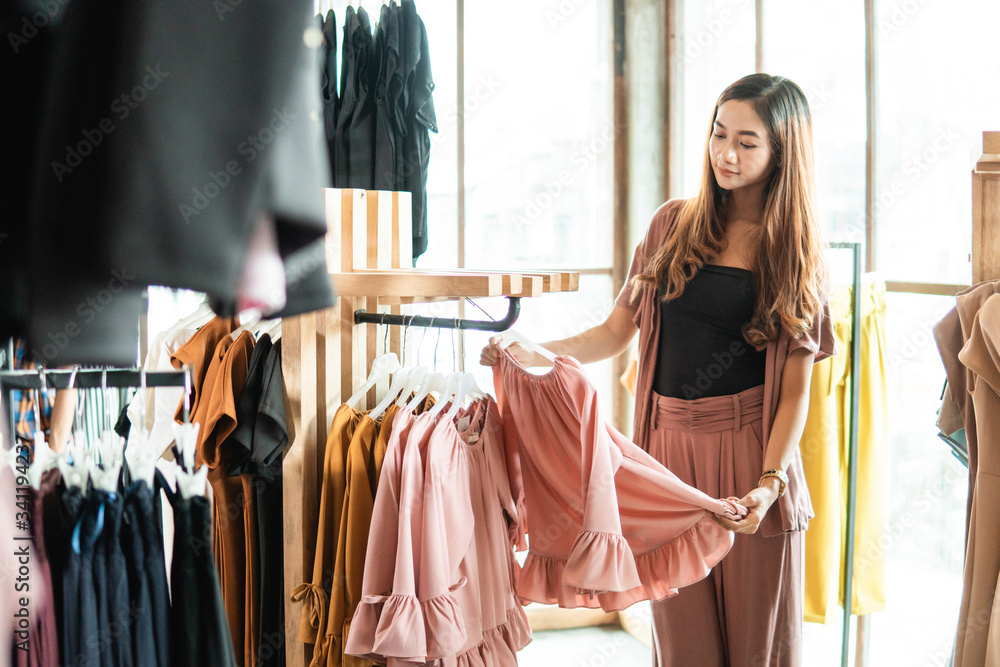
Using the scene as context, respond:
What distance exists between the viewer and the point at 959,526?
223cm

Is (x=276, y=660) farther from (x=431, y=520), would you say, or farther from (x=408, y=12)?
(x=408, y=12)

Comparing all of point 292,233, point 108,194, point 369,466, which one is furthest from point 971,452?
point 108,194

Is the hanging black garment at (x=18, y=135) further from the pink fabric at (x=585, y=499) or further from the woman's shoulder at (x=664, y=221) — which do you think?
the woman's shoulder at (x=664, y=221)

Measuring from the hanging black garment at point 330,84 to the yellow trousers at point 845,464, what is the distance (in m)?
1.79

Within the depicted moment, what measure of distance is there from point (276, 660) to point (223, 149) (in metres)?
1.53

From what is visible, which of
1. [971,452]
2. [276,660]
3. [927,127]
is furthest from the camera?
[927,127]

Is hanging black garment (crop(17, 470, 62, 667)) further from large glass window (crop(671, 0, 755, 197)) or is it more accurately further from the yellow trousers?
large glass window (crop(671, 0, 755, 197))

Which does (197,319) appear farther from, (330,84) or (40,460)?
(330,84)

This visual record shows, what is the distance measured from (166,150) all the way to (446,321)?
43.3 inches

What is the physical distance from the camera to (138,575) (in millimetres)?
1027

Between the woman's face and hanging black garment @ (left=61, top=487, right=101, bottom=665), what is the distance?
5.04 feet

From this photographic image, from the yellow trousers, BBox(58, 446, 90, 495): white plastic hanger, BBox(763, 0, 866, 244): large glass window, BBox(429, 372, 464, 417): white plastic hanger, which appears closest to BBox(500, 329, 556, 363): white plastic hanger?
BBox(429, 372, 464, 417): white plastic hanger

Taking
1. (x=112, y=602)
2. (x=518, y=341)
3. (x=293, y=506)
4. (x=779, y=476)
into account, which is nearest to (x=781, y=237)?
(x=779, y=476)

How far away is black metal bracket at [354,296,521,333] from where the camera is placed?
63.3 inches
